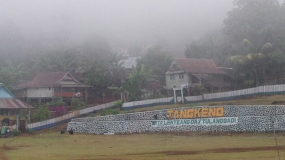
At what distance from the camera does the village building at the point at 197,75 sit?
198 feet

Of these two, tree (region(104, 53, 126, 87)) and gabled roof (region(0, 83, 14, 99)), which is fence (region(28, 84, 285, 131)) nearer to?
gabled roof (region(0, 83, 14, 99))

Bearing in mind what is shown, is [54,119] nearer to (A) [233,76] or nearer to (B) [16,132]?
(B) [16,132]

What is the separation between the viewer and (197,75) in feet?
199

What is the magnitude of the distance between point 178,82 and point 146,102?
8.40 meters

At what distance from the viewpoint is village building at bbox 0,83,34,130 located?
50.3 m

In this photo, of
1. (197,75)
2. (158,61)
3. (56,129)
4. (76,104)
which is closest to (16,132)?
(56,129)

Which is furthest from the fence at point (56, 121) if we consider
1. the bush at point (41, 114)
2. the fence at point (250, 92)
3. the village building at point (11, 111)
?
the fence at point (250, 92)

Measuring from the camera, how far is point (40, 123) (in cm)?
5203

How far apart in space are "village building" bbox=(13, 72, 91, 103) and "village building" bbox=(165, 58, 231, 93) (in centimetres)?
1331

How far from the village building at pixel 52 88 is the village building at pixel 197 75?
13.3m

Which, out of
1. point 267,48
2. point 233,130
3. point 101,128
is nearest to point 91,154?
point 233,130

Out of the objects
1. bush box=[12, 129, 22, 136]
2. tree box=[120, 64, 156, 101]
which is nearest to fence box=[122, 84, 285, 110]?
tree box=[120, 64, 156, 101]

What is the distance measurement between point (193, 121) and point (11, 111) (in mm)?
22927

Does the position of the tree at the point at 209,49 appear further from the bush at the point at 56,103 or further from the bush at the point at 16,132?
the bush at the point at 16,132
